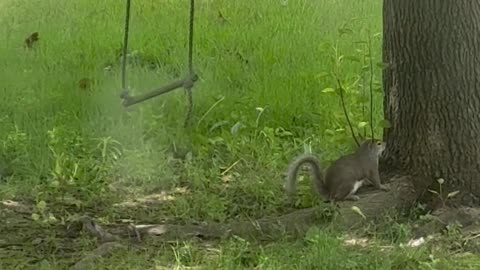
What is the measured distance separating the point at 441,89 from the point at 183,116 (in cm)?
176

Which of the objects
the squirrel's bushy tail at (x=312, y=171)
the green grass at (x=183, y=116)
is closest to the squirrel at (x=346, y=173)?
the squirrel's bushy tail at (x=312, y=171)

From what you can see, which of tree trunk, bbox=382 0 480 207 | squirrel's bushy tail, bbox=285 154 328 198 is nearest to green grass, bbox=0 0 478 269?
squirrel's bushy tail, bbox=285 154 328 198

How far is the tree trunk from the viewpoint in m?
4.06

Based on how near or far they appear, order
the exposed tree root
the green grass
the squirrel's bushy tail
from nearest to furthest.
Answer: the green grass < the exposed tree root < the squirrel's bushy tail

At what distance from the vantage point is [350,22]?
261 inches

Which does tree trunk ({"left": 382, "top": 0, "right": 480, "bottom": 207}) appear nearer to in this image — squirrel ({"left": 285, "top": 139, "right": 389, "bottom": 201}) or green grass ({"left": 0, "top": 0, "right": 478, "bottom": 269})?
squirrel ({"left": 285, "top": 139, "right": 389, "bottom": 201})

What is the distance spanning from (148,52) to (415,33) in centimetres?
248

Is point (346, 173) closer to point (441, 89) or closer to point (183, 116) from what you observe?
point (441, 89)

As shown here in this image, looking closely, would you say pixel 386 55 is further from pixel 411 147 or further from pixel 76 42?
pixel 76 42

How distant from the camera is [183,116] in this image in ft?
17.8

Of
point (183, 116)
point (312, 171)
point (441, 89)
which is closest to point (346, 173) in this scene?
point (312, 171)

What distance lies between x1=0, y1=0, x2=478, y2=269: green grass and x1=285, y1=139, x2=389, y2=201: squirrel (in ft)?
0.38

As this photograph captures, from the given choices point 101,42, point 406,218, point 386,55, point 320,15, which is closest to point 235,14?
point 320,15

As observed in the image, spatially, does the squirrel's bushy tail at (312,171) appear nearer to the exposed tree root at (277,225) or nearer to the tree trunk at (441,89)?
the exposed tree root at (277,225)
